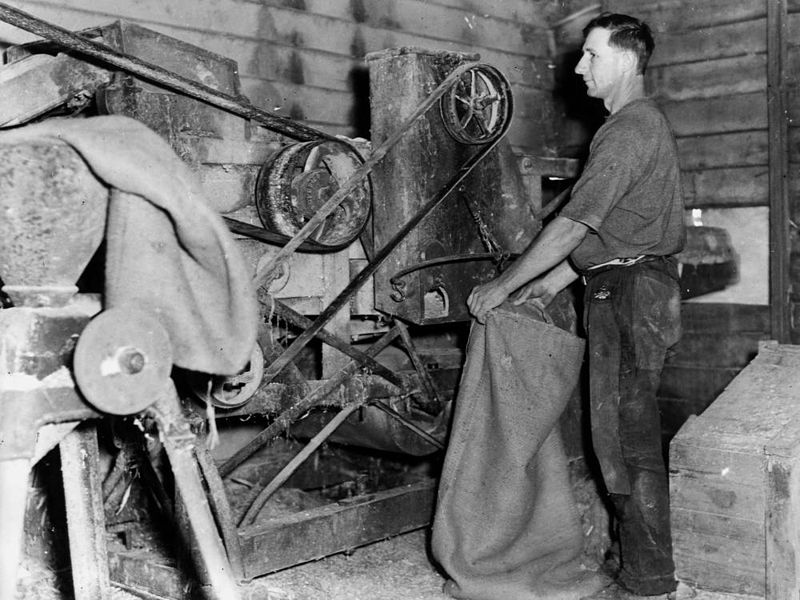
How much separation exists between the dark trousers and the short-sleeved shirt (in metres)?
0.11

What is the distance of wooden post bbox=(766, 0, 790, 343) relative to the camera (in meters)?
5.17

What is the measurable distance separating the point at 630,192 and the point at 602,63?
0.55 meters

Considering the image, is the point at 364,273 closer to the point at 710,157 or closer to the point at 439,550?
the point at 439,550

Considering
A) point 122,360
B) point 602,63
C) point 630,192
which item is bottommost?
point 122,360

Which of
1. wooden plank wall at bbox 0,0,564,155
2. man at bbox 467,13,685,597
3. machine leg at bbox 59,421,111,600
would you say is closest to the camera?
machine leg at bbox 59,421,111,600

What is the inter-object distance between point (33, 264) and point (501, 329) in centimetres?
184

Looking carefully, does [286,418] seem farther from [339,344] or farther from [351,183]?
[351,183]

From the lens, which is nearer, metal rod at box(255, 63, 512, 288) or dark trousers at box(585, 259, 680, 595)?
metal rod at box(255, 63, 512, 288)

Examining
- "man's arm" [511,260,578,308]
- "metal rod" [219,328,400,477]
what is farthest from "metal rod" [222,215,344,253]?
"man's arm" [511,260,578,308]

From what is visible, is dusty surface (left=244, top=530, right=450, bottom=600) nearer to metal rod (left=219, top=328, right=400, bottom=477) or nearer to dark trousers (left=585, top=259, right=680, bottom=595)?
metal rod (left=219, top=328, right=400, bottom=477)

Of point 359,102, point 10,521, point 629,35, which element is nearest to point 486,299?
→ point 629,35

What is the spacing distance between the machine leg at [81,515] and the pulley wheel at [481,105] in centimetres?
197

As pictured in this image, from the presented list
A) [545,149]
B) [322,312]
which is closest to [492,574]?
[322,312]

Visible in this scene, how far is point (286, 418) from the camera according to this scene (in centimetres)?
332
